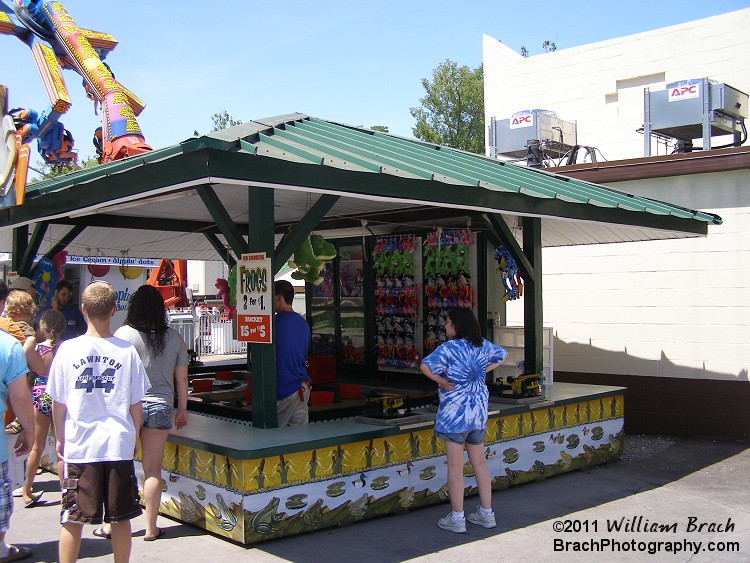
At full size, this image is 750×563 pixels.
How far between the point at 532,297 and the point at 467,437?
2.99m

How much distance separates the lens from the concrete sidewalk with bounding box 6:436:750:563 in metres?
5.36

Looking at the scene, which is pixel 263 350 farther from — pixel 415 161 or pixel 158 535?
pixel 415 161

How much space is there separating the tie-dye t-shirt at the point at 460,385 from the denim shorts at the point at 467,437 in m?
0.04

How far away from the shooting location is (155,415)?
534 cm

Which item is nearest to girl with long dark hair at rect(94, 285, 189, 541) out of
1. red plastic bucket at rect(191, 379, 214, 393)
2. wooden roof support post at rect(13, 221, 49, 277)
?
wooden roof support post at rect(13, 221, 49, 277)

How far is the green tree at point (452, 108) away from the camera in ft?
174

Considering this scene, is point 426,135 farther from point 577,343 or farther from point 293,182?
point 293,182

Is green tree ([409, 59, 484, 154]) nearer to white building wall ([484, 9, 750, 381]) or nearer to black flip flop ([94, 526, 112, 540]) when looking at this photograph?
white building wall ([484, 9, 750, 381])

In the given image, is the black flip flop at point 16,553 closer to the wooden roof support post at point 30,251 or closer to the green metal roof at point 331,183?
the green metal roof at point 331,183

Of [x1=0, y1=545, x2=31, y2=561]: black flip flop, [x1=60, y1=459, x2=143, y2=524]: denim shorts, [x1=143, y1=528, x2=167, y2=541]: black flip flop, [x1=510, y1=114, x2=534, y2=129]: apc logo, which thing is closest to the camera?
[x1=60, y1=459, x2=143, y2=524]: denim shorts

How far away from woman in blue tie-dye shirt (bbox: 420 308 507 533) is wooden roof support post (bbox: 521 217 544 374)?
2.63 metres

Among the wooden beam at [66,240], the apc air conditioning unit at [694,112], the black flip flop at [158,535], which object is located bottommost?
the black flip flop at [158,535]

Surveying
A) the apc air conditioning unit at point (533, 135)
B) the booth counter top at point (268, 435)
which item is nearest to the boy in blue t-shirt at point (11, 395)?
the booth counter top at point (268, 435)

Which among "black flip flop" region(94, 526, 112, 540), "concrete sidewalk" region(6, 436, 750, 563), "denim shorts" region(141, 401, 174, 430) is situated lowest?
"concrete sidewalk" region(6, 436, 750, 563)
